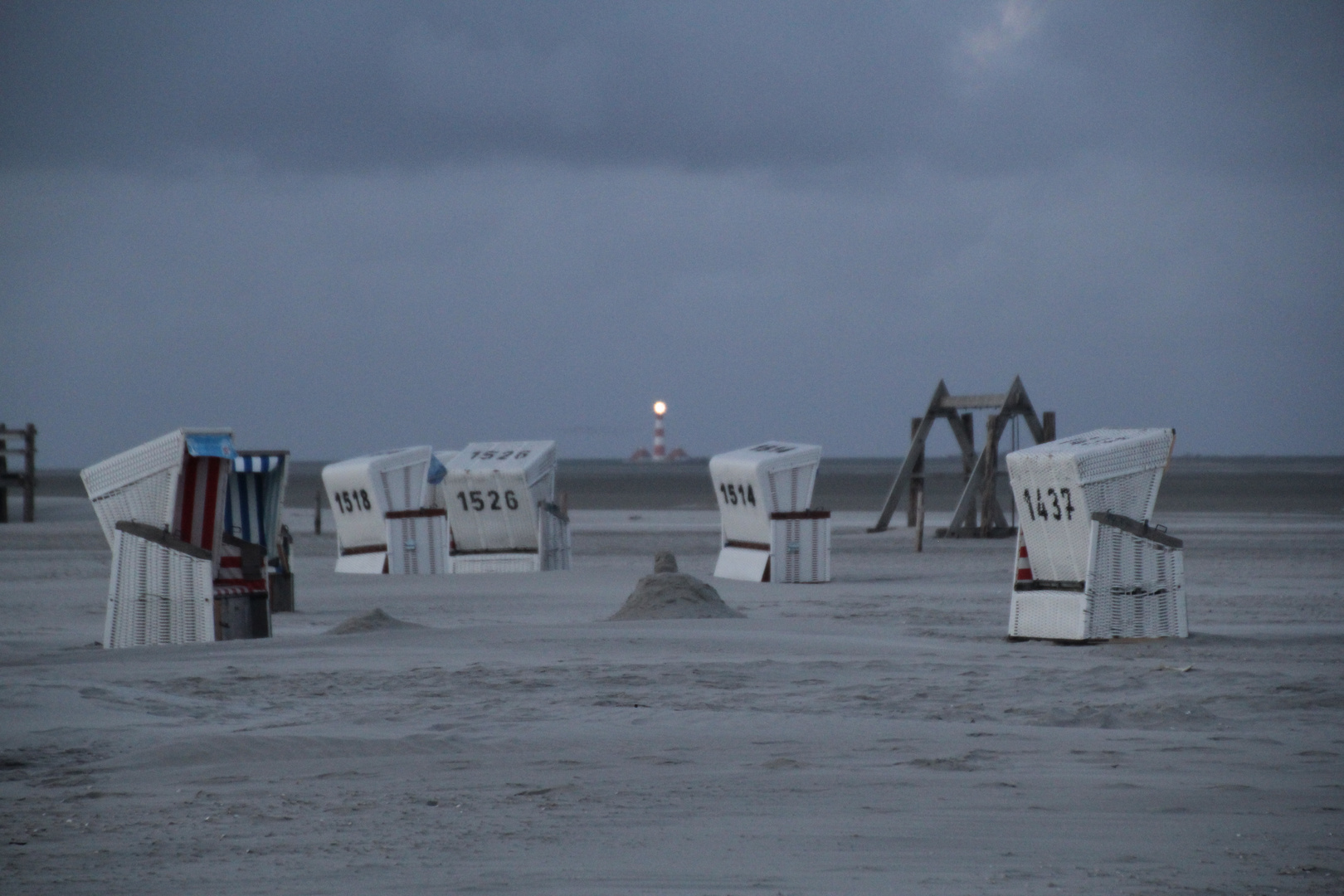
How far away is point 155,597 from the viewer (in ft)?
37.4

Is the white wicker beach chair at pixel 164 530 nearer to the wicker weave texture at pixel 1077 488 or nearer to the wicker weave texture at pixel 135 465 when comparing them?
the wicker weave texture at pixel 135 465

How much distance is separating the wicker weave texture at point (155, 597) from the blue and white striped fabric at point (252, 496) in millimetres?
2219

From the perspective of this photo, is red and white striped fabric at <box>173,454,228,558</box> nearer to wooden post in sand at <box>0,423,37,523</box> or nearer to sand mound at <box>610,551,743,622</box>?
sand mound at <box>610,551,743,622</box>

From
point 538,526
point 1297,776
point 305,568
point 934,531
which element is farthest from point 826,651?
point 934,531

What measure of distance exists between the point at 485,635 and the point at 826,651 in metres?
2.88

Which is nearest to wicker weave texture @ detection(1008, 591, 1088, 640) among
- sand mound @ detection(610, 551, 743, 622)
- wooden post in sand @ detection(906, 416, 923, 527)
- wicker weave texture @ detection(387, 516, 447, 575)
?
sand mound @ detection(610, 551, 743, 622)

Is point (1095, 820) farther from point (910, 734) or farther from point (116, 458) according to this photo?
point (116, 458)

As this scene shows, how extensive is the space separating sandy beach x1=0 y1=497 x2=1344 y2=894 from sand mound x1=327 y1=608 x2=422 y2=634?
1.04ft

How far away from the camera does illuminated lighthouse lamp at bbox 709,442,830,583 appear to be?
18.7 meters

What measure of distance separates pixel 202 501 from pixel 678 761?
20.0ft

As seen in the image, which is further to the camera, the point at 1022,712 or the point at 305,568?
the point at 305,568

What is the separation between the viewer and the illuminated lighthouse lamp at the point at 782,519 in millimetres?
18719

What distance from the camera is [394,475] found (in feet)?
68.4

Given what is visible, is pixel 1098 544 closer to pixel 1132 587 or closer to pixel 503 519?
pixel 1132 587
